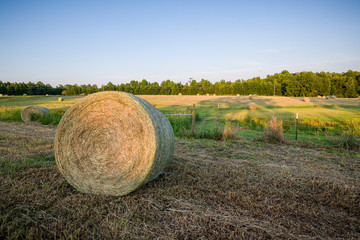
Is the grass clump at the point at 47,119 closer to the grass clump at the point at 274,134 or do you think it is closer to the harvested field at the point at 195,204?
the harvested field at the point at 195,204

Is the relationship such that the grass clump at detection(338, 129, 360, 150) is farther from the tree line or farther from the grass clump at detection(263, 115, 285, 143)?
the tree line

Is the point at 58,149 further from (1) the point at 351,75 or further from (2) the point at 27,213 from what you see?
(1) the point at 351,75

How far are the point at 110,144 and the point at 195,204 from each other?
5.51 ft

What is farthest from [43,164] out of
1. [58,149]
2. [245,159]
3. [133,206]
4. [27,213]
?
[245,159]

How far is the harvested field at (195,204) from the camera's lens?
2846 millimetres

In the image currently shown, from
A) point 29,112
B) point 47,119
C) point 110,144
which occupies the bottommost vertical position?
point 47,119

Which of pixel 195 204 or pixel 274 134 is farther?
pixel 274 134

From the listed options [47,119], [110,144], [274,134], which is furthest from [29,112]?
[274,134]

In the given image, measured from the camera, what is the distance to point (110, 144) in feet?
12.9

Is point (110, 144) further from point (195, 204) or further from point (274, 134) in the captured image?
point (274, 134)

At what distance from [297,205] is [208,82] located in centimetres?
7314

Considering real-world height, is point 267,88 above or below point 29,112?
above

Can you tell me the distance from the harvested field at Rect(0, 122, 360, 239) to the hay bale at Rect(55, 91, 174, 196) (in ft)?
0.88

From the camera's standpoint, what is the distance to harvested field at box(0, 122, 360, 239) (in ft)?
9.34
